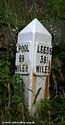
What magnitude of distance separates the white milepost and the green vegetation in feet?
0.31

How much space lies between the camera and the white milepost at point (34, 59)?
161 inches

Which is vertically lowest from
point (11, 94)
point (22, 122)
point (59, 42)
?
point (22, 122)

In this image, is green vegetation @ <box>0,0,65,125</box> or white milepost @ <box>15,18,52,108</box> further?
white milepost @ <box>15,18,52,108</box>

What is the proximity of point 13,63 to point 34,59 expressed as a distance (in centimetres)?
51

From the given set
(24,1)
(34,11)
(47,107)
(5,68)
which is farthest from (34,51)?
(24,1)

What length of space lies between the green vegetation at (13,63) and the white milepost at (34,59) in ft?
0.31

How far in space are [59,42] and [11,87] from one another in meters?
0.95

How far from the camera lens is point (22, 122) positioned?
3.76 meters

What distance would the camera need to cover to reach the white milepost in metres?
4.10

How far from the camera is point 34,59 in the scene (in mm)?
4105

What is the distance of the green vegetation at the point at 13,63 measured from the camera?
12.8 feet

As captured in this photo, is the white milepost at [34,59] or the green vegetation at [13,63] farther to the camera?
the white milepost at [34,59]

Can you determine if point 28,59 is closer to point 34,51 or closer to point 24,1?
point 34,51

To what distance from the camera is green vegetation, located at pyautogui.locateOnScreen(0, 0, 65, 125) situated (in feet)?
12.8
